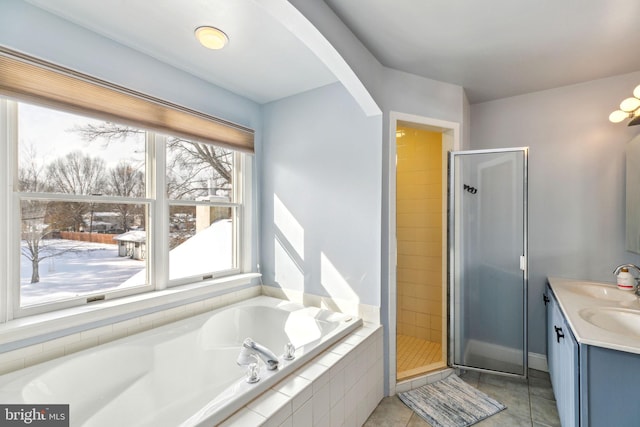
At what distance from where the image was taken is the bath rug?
200cm

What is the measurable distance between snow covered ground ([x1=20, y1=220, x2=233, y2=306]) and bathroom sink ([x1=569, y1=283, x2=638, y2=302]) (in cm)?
303

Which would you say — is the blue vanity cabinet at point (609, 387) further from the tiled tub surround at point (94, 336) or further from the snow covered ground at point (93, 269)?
the snow covered ground at point (93, 269)

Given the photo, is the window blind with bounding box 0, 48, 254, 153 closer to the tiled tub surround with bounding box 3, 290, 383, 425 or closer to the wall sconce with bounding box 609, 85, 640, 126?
the tiled tub surround with bounding box 3, 290, 383, 425

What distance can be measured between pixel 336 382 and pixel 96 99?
2244 mm

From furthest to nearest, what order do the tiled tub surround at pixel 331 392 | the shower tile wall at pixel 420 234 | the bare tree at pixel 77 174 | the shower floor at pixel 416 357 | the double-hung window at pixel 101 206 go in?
the shower tile wall at pixel 420 234 < the shower floor at pixel 416 357 < the bare tree at pixel 77 174 < the double-hung window at pixel 101 206 < the tiled tub surround at pixel 331 392

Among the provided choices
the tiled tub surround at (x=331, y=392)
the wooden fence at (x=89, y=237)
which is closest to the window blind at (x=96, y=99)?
the wooden fence at (x=89, y=237)

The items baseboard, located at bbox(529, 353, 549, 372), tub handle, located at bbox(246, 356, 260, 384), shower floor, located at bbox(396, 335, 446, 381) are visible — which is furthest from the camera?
baseboard, located at bbox(529, 353, 549, 372)

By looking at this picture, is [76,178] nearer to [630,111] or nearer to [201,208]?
[201,208]

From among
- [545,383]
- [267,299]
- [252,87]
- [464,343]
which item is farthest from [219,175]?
[545,383]

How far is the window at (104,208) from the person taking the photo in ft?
5.54

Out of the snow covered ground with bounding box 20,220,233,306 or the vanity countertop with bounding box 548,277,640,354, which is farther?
the snow covered ground with bounding box 20,220,233,306

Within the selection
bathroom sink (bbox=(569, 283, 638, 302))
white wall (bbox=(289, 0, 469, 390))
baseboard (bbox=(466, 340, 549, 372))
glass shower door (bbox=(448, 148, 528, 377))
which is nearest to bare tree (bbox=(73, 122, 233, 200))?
white wall (bbox=(289, 0, 469, 390))

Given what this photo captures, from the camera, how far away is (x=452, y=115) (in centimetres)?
259

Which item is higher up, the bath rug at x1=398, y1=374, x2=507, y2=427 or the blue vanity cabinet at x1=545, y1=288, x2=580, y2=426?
the blue vanity cabinet at x1=545, y1=288, x2=580, y2=426
